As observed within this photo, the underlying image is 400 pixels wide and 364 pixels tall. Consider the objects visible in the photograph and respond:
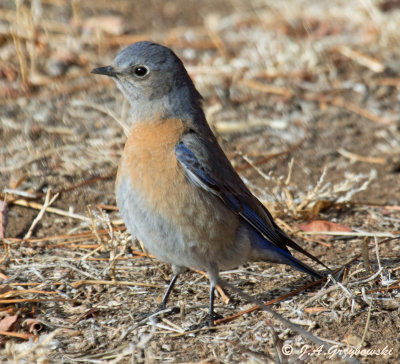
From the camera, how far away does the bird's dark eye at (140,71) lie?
468 cm

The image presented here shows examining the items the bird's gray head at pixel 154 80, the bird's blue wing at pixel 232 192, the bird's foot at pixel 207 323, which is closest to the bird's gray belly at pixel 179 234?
the bird's blue wing at pixel 232 192

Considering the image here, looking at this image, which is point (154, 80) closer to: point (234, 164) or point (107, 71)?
point (107, 71)

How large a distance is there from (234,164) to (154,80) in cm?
204

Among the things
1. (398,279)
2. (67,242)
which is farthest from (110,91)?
(398,279)

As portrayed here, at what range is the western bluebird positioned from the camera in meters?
4.20

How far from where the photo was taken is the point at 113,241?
476 centimetres

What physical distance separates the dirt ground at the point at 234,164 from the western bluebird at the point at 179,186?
0.37 meters

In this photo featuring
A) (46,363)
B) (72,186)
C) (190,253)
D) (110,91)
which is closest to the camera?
(46,363)

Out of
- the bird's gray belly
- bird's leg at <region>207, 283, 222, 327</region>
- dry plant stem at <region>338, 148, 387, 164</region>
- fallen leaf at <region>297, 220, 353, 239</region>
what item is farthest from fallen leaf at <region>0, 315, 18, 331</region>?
dry plant stem at <region>338, 148, 387, 164</region>

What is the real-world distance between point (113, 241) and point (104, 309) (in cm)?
54

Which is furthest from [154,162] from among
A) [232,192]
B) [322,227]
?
[322,227]

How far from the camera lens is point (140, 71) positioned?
469 cm

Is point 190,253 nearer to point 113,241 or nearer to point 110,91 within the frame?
point 113,241

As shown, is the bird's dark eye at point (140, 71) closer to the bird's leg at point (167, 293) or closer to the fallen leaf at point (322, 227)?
the bird's leg at point (167, 293)
